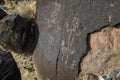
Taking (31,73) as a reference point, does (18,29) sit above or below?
above

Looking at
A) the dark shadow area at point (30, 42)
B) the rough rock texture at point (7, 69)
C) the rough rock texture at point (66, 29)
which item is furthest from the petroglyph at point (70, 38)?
the dark shadow area at point (30, 42)

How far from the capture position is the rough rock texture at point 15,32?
7918mm

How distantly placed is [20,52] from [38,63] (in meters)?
0.94

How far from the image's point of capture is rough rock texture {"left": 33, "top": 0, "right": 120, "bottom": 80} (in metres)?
5.96

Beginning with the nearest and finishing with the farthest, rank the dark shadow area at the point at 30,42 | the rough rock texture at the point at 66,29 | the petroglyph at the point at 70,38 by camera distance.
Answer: the rough rock texture at the point at 66,29
the petroglyph at the point at 70,38
the dark shadow area at the point at 30,42

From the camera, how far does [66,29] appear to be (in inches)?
253

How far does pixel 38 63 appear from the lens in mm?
7309

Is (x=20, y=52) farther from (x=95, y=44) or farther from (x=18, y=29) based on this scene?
(x=95, y=44)

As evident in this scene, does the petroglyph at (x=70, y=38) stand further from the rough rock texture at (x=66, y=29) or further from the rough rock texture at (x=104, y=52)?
the rough rock texture at (x=104, y=52)

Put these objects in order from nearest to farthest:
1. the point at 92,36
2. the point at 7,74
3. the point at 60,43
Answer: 1. the point at 7,74
2. the point at 92,36
3. the point at 60,43

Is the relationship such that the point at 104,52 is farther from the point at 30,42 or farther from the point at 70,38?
the point at 30,42

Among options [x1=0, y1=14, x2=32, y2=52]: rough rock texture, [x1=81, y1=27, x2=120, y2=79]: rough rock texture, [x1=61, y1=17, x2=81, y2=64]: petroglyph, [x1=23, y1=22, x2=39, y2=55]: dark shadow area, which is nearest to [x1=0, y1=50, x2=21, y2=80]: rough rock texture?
[x1=61, y1=17, x2=81, y2=64]: petroglyph

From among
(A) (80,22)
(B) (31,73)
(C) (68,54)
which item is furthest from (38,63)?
(A) (80,22)

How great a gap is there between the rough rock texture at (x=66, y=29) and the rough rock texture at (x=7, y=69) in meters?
0.91
